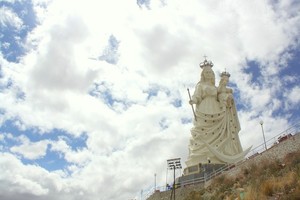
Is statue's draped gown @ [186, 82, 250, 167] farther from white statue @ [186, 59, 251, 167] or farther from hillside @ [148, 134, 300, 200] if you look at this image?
hillside @ [148, 134, 300, 200]

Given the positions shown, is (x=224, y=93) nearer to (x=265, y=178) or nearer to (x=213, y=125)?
(x=213, y=125)

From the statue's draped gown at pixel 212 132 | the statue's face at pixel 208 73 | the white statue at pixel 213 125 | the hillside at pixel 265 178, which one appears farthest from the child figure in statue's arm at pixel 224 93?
the hillside at pixel 265 178

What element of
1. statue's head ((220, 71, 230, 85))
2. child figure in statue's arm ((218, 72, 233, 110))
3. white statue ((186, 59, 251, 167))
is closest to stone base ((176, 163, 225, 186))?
white statue ((186, 59, 251, 167))

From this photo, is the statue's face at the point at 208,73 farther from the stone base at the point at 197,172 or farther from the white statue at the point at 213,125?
the stone base at the point at 197,172

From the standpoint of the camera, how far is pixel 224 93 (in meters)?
49.1

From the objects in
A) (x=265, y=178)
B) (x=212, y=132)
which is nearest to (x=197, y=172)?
(x=212, y=132)

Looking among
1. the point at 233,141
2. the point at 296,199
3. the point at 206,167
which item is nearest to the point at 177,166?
the point at 206,167

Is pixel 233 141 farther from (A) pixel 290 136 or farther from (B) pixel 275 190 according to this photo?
(B) pixel 275 190

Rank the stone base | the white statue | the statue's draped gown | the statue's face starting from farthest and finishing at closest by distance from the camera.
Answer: the statue's face
the white statue
the statue's draped gown
the stone base

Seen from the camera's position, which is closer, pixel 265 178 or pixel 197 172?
pixel 265 178

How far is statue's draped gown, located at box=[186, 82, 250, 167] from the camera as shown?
43469mm

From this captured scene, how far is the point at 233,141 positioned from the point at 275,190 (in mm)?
27808

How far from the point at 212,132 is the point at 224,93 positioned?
20.6 ft

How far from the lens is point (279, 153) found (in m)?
26.4
